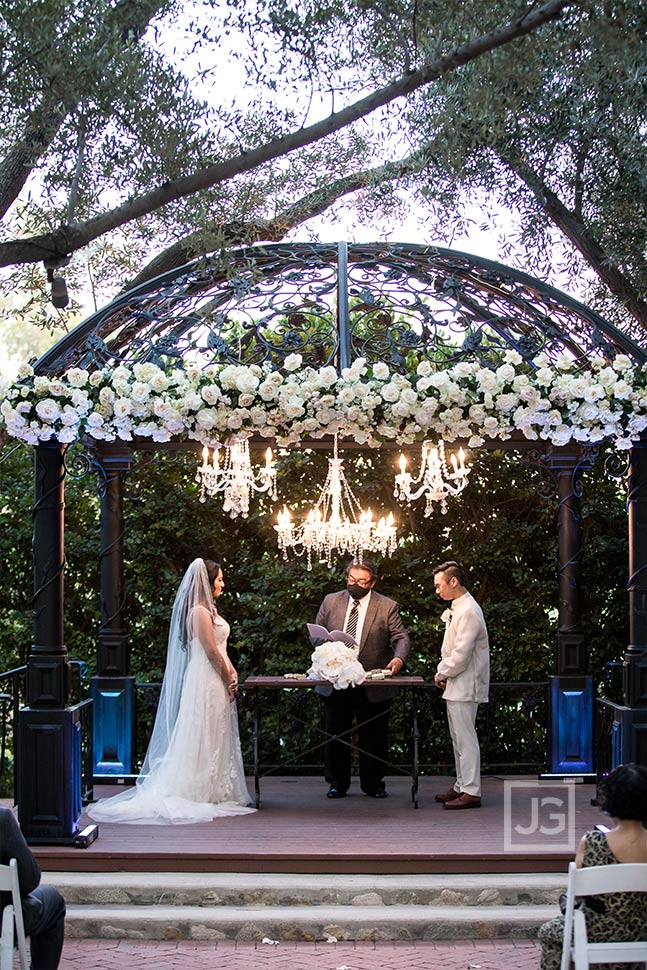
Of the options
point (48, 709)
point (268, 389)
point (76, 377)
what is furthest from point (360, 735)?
point (76, 377)

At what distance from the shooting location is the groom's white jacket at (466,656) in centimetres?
921

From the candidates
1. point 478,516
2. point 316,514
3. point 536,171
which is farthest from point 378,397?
point 478,516

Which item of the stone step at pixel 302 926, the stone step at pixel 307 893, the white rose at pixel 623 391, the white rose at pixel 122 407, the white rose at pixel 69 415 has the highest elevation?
the white rose at pixel 623 391

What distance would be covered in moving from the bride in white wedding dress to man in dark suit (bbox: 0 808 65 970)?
327 centimetres

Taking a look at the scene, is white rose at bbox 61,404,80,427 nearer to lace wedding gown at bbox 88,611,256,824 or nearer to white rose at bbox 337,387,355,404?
white rose at bbox 337,387,355,404

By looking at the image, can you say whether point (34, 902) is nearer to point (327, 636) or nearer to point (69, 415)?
point (69, 415)

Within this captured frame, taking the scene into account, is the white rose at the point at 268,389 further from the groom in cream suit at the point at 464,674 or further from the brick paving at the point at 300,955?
the brick paving at the point at 300,955

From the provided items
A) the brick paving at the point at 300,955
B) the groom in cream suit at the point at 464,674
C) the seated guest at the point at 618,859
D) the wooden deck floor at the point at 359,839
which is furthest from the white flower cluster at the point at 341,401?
the seated guest at the point at 618,859

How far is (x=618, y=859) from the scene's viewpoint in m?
5.20

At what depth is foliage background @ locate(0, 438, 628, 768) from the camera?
12.0 metres

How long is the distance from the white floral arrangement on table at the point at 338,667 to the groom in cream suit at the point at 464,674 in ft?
2.02

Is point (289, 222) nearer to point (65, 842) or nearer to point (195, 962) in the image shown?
point (65, 842)

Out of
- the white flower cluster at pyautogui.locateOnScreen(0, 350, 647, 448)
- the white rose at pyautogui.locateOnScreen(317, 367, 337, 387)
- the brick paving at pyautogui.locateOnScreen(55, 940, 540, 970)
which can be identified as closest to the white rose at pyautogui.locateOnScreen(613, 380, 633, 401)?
the white flower cluster at pyautogui.locateOnScreen(0, 350, 647, 448)

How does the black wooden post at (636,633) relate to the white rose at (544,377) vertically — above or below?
below
